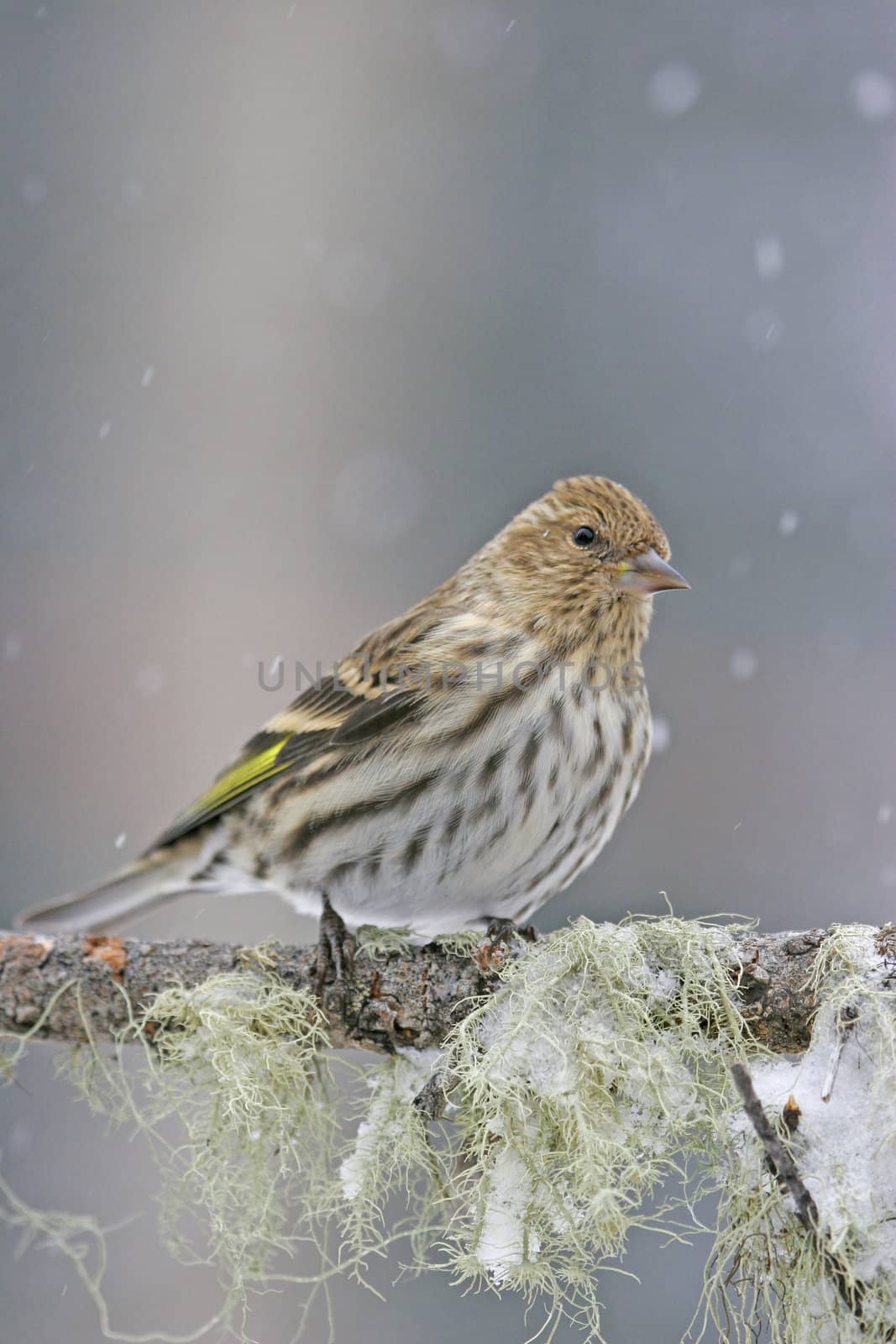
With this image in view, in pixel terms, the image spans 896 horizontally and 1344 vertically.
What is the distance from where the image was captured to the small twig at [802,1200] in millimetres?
1904

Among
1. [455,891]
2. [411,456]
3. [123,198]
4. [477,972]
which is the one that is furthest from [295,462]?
[477,972]

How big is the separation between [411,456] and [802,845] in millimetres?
2863

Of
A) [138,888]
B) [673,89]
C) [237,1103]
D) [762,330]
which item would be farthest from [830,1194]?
[673,89]

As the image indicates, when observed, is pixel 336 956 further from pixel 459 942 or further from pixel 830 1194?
pixel 830 1194

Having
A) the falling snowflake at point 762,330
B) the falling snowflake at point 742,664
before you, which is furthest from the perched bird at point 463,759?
the falling snowflake at point 762,330

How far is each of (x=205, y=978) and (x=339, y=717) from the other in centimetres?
90

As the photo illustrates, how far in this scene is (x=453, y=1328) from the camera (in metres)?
4.89

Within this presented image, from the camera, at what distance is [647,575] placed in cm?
349

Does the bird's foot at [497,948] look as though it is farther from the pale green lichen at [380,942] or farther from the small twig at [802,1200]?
the small twig at [802,1200]

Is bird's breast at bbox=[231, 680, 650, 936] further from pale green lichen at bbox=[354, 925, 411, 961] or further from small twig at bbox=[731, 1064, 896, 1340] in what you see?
small twig at bbox=[731, 1064, 896, 1340]

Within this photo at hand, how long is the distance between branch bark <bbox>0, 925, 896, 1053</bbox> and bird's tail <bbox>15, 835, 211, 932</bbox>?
0.80 m

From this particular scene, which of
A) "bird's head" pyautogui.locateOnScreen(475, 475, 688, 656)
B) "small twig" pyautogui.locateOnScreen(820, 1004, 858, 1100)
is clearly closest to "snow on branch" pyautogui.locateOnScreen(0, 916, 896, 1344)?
"small twig" pyautogui.locateOnScreen(820, 1004, 858, 1100)

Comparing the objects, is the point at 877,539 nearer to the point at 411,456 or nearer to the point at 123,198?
the point at 411,456

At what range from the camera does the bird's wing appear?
346 cm
